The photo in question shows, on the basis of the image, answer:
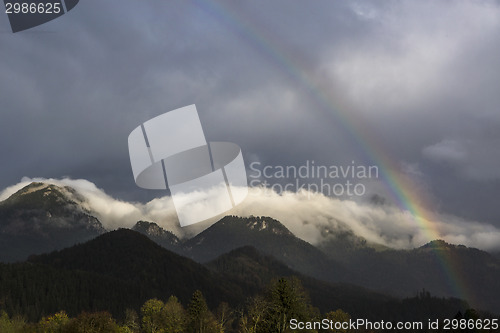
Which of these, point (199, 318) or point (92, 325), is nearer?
point (92, 325)

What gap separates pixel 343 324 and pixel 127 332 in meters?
59.8

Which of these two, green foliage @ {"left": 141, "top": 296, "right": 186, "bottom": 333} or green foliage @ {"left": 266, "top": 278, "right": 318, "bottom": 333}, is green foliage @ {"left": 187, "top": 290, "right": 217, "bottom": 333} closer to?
green foliage @ {"left": 141, "top": 296, "right": 186, "bottom": 333}

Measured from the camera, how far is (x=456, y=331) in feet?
498

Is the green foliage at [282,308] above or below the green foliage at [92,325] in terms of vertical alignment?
above

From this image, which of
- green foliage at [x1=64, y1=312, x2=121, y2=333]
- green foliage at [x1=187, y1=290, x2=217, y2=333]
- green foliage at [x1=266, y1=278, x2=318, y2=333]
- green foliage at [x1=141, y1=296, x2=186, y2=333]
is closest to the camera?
green foliage at [x1=266, y1=278, x2=318, y2=333]

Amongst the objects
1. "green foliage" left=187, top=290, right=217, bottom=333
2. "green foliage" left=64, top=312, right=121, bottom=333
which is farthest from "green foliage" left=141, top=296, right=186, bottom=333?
"green foliage" left=64, top=312, right=121, bottom=333

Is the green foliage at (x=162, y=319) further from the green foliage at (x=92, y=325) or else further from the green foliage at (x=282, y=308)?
the green foliage at (x=282, y=308)

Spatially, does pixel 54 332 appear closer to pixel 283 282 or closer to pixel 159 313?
pixel 159 313

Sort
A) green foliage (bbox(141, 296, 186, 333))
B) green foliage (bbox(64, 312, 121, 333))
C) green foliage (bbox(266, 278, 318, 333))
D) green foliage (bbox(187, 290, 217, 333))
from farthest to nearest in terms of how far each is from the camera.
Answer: green foliage (bbox(141, 296, 186, 333)), green foliage (bbox(187, 290, 217, 333)), green foliage (bbox(64, 312, 121, 333)), green foliage (bbox(266, 278, 318, 333))

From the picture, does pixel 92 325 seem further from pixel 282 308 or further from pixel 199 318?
pixel 282 308

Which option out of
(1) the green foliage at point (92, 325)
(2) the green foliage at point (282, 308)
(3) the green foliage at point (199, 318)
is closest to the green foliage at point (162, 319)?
→ (3) the green foliage at point (199, 318)

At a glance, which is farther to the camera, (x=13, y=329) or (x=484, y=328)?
(x=484, y=328)

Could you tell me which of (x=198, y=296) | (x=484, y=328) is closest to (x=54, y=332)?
(x=198, y=296)

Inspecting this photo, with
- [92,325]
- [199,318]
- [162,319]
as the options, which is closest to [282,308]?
[199,318]
